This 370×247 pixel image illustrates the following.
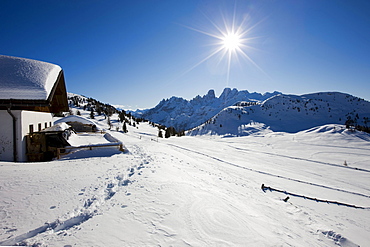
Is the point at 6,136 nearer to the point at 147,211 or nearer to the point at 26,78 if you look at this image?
the point at 26,78

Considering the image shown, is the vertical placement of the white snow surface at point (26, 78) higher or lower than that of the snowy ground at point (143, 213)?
higher

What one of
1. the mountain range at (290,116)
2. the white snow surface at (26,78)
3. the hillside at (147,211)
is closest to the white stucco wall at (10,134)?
the white snow surface at (26,78)

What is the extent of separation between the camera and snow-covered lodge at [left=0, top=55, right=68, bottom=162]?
335 inches

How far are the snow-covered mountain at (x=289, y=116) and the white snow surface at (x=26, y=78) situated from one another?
54349 mm

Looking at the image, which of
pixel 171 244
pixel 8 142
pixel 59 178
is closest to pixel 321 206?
pixel 171 244

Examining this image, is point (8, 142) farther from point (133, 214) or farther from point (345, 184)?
point (345, 184)

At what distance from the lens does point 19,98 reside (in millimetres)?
8352

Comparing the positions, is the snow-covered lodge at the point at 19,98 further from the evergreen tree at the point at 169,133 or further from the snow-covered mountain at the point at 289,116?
the snow-covered mountain at the point at 289,116

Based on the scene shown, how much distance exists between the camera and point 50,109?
14805 mm

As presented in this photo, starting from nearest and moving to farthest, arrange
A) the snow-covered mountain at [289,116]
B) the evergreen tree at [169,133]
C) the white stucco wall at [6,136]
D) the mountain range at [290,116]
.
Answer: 1. the white stucco wall at [6,136]
2. the evergreen tree at [169,133]
3. the snow-covered mountain at [289,116]
4. the mountain range at [290,116]

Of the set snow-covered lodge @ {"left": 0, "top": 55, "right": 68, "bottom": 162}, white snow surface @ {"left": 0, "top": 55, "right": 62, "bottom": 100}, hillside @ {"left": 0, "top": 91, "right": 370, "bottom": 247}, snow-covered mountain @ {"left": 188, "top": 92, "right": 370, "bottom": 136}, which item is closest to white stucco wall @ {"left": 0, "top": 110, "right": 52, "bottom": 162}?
snow-covered lodge @ {"left": 0, "top": 55, "right": 68, "bottom": 162}

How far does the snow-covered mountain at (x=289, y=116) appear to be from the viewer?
198ft

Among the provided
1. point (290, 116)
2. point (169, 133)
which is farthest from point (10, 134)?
point (290, 116)

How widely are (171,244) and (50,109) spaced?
58.5 feet
